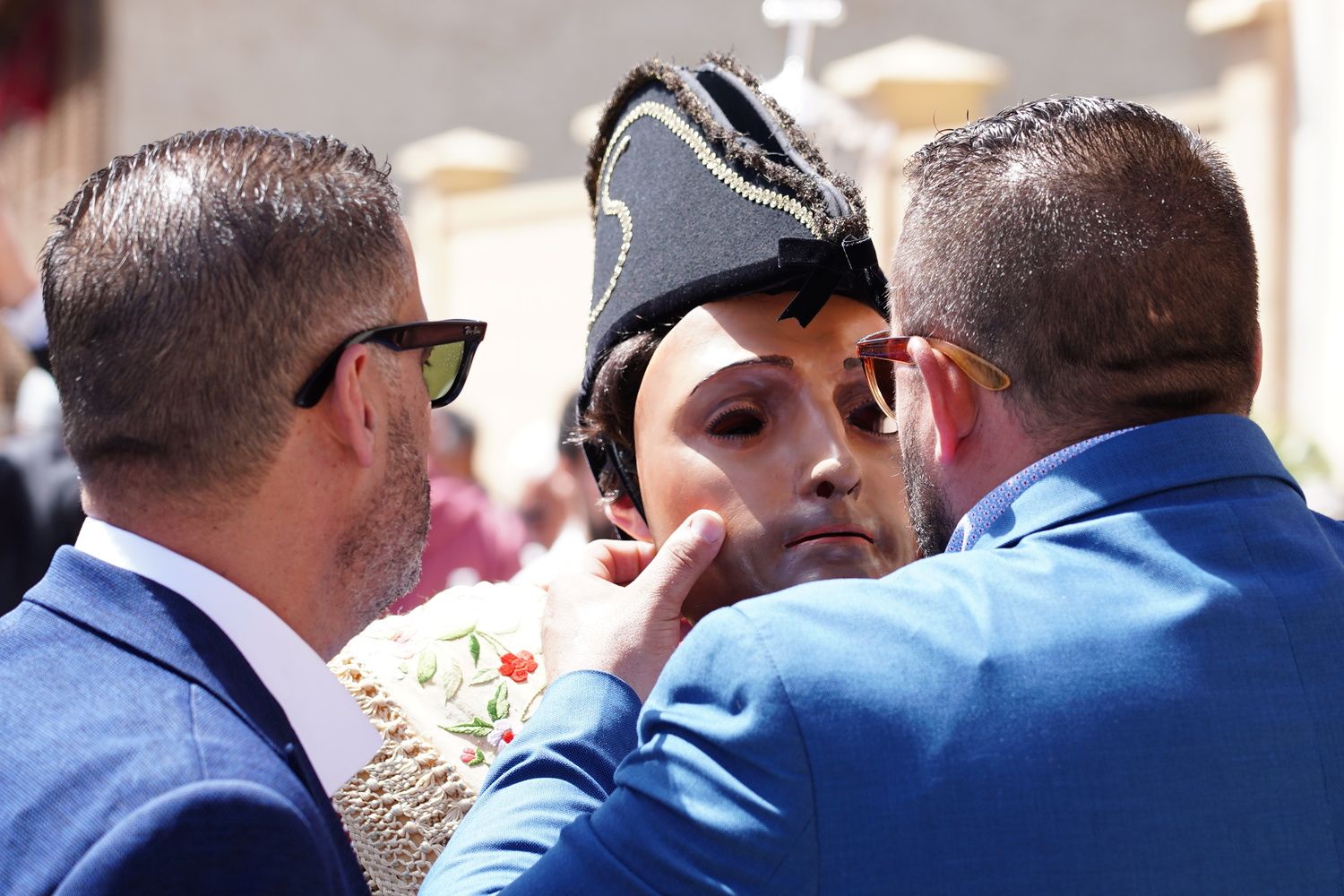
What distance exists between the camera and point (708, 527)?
215cm

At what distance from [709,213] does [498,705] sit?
79 cm

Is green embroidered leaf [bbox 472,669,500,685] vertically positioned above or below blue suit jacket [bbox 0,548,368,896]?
below

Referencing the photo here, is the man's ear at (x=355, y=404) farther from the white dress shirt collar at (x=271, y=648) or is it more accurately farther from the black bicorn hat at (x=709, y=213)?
the black bicorn hat at (x=709, y=213)

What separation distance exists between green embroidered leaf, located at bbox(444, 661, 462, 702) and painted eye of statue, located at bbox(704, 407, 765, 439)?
0.52m

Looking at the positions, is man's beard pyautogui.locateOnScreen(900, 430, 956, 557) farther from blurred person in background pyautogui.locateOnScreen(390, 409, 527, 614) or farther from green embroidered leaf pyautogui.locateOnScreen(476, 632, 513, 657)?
blurred person in background pyautogui.locateOnScreen(390, 409, 527, 614)

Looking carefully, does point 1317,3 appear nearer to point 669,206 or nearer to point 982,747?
point 669,206

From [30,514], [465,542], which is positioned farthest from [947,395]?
[465,542]

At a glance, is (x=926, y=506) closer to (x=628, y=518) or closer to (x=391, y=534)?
(x=391, y=534)

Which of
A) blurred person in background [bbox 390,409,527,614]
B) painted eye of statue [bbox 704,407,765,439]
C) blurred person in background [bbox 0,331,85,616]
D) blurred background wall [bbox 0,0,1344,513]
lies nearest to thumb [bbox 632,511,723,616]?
painted eye of statue [bbox 704,407,765,439]

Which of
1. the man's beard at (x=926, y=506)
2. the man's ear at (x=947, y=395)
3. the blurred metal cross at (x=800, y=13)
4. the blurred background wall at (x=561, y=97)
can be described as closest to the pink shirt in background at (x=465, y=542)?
the blurred background wall at (x=561, y=97)

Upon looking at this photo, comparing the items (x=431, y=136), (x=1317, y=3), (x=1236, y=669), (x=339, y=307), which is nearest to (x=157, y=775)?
(x=339, y=307)

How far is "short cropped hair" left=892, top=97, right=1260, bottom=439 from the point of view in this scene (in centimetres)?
163

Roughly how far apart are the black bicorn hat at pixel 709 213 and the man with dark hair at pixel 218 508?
0.59 m

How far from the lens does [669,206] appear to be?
2.35m
